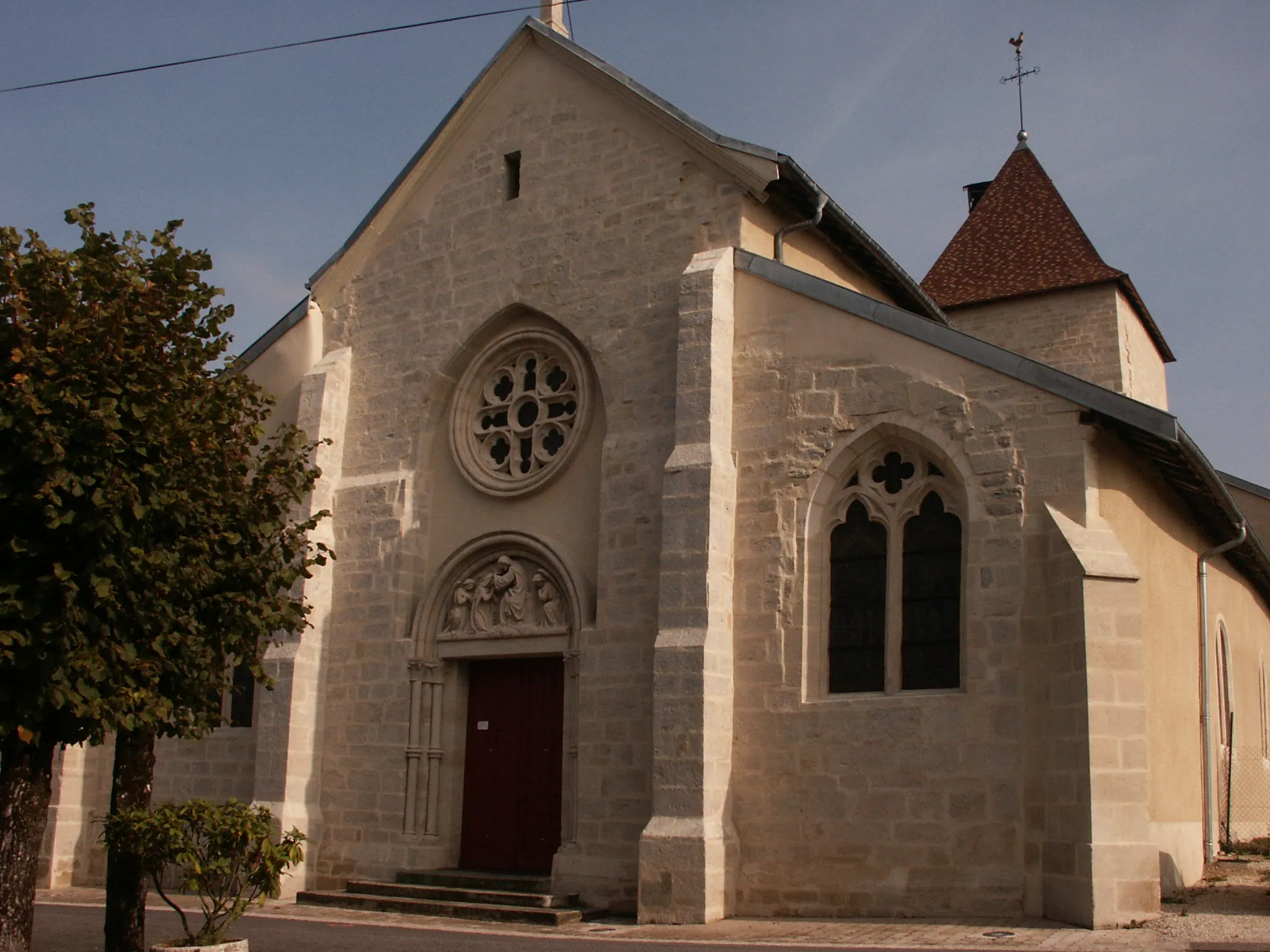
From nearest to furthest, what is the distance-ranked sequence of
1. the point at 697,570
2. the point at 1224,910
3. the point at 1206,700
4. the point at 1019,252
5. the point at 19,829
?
the point at 19,829, the point at 1224,910, the point at 697,570, the point at 1206,700, the point at 1019,252

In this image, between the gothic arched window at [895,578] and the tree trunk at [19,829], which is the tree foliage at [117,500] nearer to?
the tree trunk at [19,829]

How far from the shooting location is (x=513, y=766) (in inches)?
534

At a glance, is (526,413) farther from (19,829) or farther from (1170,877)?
(1170,877)

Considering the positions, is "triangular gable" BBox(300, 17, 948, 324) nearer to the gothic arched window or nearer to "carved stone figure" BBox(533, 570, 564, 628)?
the gothic arched window

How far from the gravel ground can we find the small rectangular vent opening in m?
9.67

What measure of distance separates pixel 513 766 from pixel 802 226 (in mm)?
6280

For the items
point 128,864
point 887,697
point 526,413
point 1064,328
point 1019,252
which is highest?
point 1019,252

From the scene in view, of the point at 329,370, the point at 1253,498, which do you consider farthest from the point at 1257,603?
the point at 329,370

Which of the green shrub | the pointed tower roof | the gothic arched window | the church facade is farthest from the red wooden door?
the pointed tower roof

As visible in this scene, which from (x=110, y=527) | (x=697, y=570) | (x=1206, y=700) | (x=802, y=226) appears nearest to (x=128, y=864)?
(x=110, y=527)

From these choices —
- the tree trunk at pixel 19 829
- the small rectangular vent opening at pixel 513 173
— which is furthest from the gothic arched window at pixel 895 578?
the tree trunk at pixel 19 829

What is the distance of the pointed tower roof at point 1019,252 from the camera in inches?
887

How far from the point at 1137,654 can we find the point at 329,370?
30.6 feet

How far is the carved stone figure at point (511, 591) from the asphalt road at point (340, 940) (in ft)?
11.2
